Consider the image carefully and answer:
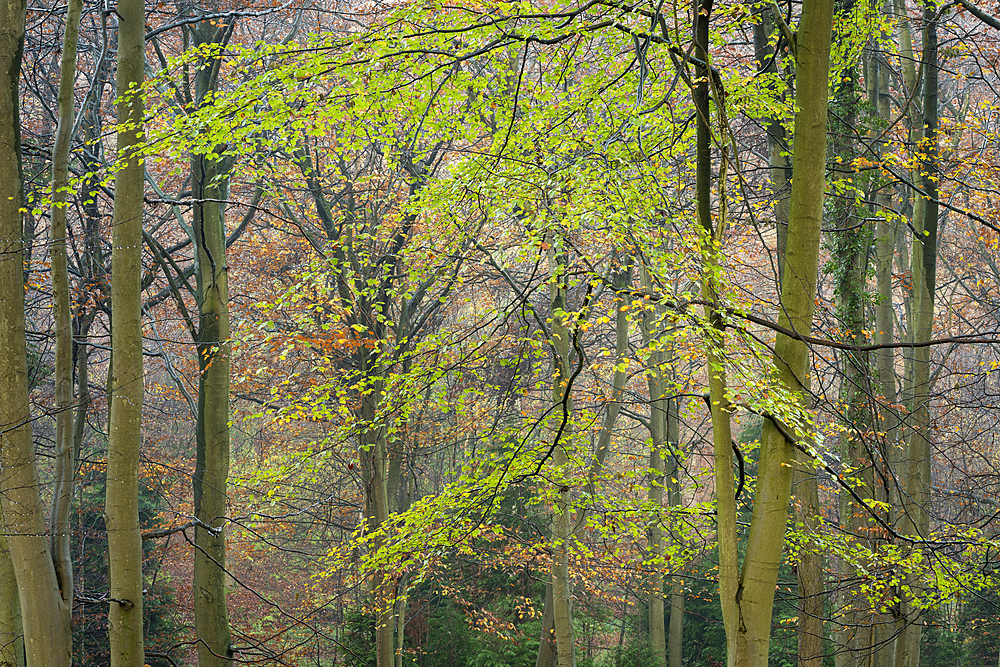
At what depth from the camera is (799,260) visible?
430 centimetres

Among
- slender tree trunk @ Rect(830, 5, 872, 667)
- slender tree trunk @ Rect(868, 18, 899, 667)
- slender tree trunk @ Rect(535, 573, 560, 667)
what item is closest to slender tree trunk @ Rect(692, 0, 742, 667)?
slender tree trunk @ Rect(830, 5, 872, 667)

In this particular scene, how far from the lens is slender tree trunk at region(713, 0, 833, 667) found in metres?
4.22

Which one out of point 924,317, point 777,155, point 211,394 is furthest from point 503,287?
point 924,317

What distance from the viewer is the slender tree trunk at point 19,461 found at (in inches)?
165

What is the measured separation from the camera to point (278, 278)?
11391 millimetres

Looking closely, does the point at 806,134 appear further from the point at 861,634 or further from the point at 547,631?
the point at 547,631

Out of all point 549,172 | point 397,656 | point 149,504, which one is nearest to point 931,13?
point 549,172

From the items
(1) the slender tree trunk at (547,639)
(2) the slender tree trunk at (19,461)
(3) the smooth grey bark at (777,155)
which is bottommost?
(1) the slender tree trunk at (547,639)

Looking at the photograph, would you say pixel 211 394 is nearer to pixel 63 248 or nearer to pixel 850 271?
pixel 63 248

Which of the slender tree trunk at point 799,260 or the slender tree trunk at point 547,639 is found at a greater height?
the slender tree trunk at point 799,260

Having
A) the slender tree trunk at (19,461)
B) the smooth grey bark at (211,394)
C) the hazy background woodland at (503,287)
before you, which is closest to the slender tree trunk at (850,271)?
the hazy background woodland at (503,287)

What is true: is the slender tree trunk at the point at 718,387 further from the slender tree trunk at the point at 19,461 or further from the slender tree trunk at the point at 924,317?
the slender tree trunk at the point at 924,317

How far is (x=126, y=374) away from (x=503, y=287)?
8327mm

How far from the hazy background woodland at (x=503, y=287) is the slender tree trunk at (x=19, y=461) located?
0.06 feet
